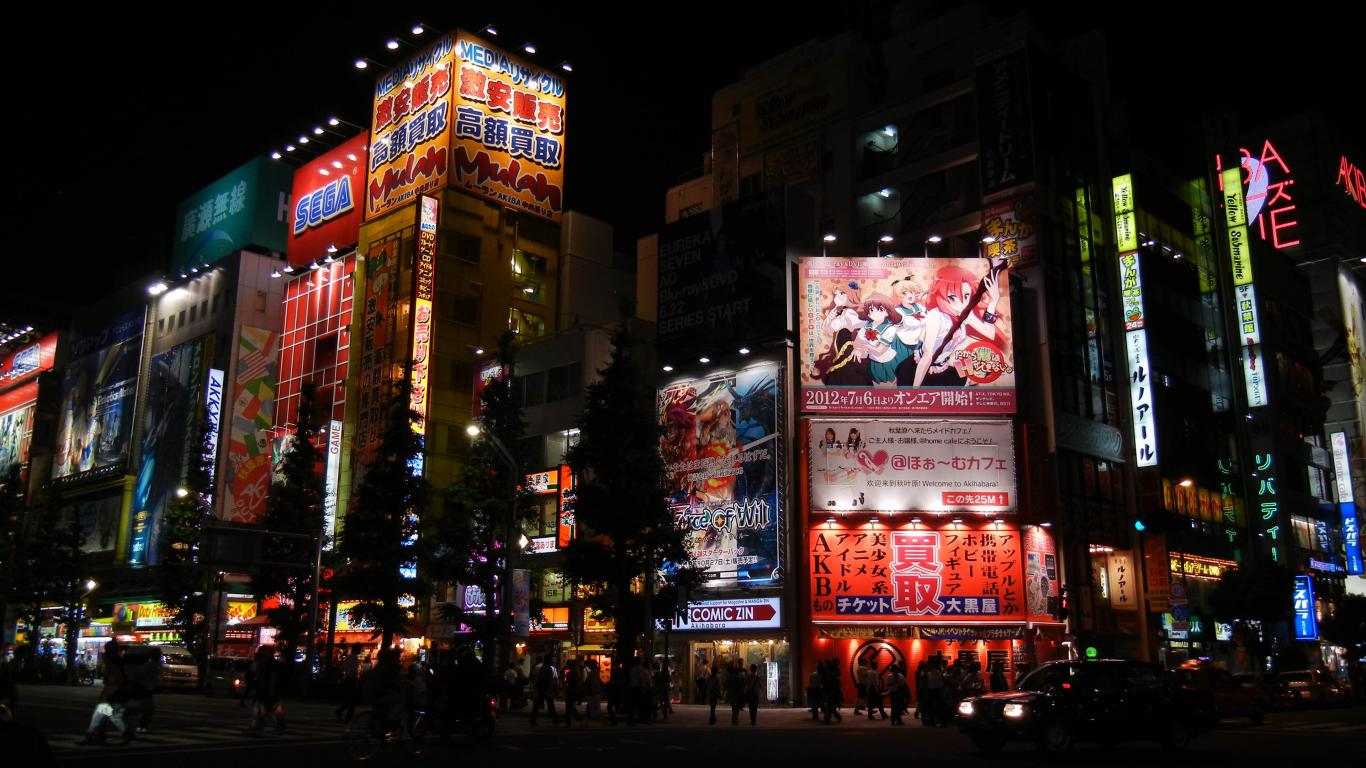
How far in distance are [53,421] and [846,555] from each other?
75363mm

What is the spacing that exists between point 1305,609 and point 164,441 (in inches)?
2642

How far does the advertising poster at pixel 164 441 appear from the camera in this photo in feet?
219

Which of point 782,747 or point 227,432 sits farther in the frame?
point 227,432

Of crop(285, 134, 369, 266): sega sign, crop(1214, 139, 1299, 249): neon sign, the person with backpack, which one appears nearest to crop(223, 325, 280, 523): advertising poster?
crop(285, 134, 369, 266): sega sign

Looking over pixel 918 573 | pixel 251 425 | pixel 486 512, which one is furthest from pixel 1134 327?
pixel 251 425

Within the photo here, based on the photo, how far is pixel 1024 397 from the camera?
4238cm

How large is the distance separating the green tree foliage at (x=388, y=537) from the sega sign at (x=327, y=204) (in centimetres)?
2810

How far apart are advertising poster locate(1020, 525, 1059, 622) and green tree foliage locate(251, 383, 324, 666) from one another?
28.3m

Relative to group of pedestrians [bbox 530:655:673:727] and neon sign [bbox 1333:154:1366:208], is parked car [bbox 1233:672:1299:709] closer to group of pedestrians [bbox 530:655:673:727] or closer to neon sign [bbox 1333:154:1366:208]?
group of pedestrians [bbox 530:655:673:727]

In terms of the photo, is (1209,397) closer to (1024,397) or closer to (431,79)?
(1024,397)

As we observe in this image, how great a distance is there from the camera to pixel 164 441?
6881 centimetres

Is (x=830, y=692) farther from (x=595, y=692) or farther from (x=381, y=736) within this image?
(x=381, y=736)

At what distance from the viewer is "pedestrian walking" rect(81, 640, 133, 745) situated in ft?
59.8

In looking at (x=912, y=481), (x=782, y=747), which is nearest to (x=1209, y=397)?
(x=912, y=481)
